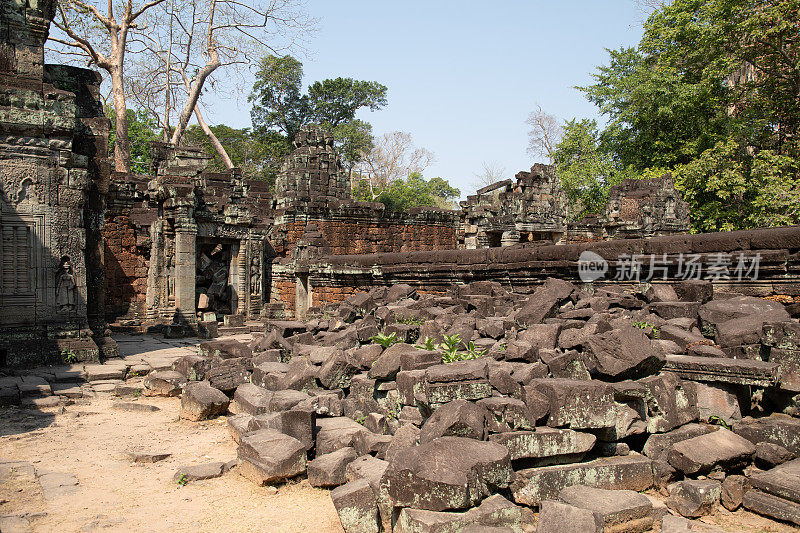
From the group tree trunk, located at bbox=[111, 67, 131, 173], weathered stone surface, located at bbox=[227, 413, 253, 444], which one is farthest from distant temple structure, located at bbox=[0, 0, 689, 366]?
tree trunk, located at bbox=[111, 67, 131, 173]

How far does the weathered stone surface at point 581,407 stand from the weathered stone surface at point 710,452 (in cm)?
42

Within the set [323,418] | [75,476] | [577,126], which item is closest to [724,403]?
[323,418]

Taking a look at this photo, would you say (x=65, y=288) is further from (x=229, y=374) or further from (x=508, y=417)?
(x=508, y=417)

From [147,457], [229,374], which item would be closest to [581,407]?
[147,457]

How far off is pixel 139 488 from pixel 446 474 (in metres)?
2.25

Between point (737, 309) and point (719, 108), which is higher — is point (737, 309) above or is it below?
below

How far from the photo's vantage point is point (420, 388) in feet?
12.5

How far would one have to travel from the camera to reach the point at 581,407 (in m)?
3.28

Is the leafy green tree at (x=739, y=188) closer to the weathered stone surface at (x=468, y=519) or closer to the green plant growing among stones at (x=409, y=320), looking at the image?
the green plant growing among stones at (x=409, y=320)

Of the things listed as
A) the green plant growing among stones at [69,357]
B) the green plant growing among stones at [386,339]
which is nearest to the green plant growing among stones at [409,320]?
the green plant growing among stones at [386,339]

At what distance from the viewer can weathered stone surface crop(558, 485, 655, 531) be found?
9.07 feet

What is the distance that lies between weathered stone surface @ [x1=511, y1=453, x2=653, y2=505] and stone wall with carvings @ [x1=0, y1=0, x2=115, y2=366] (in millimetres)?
6569

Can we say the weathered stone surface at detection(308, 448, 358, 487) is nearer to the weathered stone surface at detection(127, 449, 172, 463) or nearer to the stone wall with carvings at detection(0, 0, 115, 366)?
the weathered stone surface at detection(127, 449, 172, 463)

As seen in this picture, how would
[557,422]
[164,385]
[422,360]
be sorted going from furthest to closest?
[164,385] < [422,360] < [557,422]
